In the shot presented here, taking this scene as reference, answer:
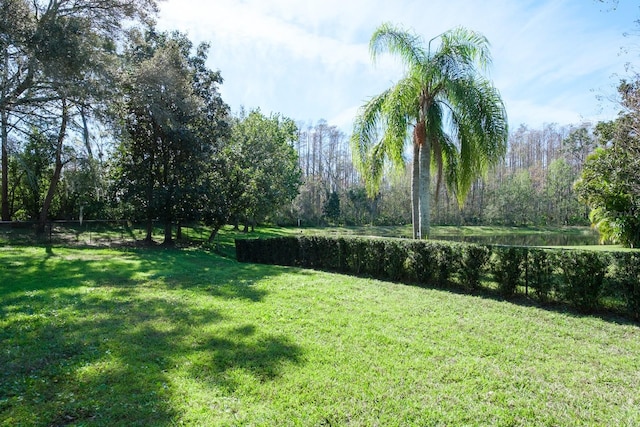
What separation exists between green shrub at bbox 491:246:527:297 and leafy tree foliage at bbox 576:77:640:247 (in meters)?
5.15

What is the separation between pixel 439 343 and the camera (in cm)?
420

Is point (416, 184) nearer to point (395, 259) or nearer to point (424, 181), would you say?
point (424, 181)

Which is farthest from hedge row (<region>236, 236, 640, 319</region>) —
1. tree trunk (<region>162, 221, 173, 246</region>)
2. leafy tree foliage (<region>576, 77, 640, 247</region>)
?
tree trunk (<region>162, 221, 173, 246</region>)

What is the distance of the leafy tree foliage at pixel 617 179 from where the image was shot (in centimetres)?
962

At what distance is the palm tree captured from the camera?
29.7 feet

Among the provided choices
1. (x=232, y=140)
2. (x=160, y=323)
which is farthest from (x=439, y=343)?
(x=232, y=140)

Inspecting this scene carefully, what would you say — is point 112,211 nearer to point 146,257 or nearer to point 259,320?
point 146,257

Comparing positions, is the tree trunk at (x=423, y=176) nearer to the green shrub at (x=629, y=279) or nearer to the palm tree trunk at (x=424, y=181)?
the palm tree trunk at (x=424, y=181)

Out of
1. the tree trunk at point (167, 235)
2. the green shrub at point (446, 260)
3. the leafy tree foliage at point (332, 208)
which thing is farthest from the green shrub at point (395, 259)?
the leafy tree foliage at point (332, 208)

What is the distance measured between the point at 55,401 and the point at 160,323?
1972mm

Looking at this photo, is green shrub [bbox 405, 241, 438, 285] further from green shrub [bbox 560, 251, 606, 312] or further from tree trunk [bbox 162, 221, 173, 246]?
tree trunk [bbox 162, 221, 173, 246]

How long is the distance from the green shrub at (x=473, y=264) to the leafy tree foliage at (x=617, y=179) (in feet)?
17.7

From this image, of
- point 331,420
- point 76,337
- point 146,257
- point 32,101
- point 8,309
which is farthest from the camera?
point 146,257

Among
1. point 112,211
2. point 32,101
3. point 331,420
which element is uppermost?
point 32,101
